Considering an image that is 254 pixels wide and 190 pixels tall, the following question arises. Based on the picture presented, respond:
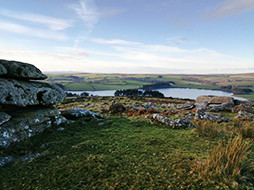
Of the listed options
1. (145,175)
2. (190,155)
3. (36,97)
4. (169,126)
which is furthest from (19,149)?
(169,126)

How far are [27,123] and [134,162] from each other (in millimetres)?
7853

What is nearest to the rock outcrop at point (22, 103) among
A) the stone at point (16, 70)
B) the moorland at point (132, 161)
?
the stone at point (16, 70)

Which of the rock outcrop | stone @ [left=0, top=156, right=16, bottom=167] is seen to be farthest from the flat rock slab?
stone @ [left=0, top=156, right=16, bottom=167]

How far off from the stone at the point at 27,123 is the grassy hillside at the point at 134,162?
50 centimetres

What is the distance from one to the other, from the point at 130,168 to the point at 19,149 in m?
6.46

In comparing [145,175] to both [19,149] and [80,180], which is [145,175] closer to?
[80,180]

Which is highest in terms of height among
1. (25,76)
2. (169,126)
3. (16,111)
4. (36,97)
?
(25,76)

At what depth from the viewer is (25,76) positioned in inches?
458

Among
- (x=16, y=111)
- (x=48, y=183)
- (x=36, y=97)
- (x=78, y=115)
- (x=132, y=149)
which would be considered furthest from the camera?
(x=78, y=115)

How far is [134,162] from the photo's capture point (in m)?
6.34

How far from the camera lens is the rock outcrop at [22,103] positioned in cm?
877

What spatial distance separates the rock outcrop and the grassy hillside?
0.78 metres

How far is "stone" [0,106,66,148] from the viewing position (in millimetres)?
8276

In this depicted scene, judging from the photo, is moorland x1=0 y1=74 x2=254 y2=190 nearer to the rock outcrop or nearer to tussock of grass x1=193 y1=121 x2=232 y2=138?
tussock of grass x1=193 y1=121 x2=232 y2=138
